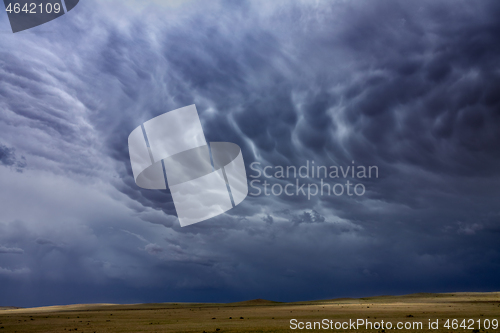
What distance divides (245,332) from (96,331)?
71.5ft

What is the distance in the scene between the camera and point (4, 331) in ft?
156

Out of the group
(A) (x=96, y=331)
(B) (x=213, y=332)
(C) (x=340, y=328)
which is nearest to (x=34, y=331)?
(A) (x=96, y=331)

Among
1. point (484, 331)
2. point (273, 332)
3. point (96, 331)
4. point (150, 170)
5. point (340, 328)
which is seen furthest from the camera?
point (150, 170)

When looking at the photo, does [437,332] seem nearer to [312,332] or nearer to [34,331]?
[312,332]

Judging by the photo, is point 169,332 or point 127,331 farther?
point 127,331

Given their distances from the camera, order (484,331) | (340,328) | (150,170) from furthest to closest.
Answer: (150,170)
(340,328)
(484,331)

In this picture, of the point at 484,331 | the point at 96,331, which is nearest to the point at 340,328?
the point at 484,331

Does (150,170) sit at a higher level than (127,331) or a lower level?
higher

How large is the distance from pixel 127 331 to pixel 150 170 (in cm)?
3531

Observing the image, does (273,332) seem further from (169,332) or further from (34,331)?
(34,331)

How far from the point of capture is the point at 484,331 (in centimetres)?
3691

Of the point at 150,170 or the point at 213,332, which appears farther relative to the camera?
the point at 150,170

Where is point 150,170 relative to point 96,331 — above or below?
above

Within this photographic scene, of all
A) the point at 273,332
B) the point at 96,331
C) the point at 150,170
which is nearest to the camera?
the point at 273,332
